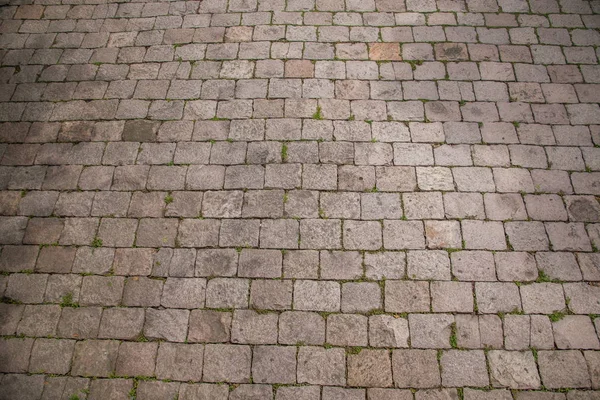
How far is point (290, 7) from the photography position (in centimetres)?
583

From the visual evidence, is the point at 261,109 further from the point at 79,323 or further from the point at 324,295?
the point at 79,323

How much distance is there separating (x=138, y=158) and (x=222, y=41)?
227 cm

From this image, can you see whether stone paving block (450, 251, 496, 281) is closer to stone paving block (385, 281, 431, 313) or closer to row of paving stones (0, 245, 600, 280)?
row of paving stones (0, 245, 600, 280)

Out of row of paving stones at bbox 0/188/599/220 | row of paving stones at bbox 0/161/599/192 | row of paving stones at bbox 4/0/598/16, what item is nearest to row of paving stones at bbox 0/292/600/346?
row of paving stones at bbox 0/188/599/220

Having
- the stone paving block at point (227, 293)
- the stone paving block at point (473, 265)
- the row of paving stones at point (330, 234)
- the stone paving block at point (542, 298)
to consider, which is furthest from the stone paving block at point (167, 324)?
the stone paving block at point (542, 298)

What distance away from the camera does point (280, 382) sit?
11.5 ft

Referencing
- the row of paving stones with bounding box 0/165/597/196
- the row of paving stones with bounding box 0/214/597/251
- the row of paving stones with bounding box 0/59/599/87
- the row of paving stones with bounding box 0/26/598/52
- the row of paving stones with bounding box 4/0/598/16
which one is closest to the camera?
the row of paving stones with bounding box 0/214/597/251

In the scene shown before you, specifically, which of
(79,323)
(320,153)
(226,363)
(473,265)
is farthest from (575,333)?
(79,323)

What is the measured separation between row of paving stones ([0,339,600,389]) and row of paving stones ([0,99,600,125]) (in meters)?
2.69

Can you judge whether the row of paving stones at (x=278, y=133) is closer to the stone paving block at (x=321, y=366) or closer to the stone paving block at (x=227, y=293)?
the stone paving block at (x=227, y=293)

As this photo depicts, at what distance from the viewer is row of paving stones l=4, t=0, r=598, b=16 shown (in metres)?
5.72

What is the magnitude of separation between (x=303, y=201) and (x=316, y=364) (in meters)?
1.76

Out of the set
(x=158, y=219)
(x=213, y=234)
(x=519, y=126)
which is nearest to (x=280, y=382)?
(x=213, y=234)

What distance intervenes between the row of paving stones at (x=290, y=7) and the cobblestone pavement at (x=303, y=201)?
0.04 m
